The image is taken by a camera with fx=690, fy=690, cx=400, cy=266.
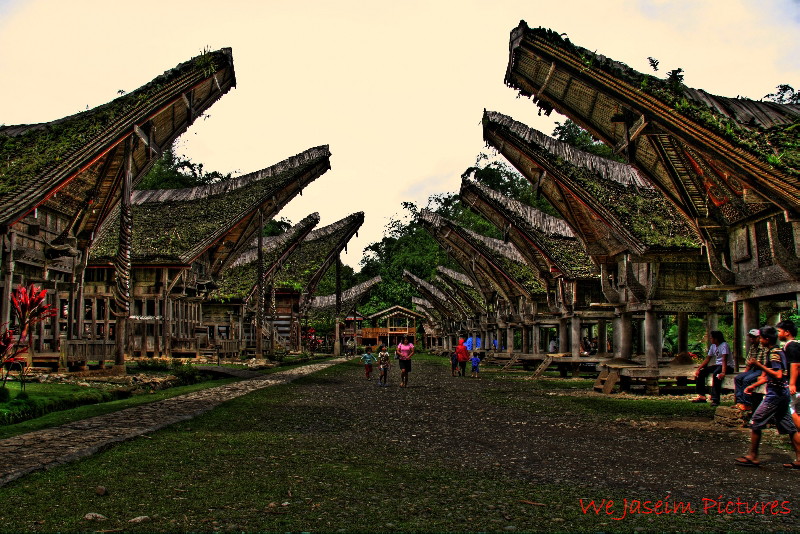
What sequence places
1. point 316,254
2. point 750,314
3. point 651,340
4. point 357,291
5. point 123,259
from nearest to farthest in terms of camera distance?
point 750,314 < point 123,259 < point 651,340 < point 316,254 < point 357,291

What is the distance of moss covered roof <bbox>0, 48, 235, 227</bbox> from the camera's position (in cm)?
1307

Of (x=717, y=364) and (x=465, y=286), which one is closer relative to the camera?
(x=717, y=364)

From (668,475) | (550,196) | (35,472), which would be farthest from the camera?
(550,196)

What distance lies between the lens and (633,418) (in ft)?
35.5

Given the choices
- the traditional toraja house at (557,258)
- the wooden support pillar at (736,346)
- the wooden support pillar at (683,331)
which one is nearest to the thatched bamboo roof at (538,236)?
the traditional toraja house at (557,258)

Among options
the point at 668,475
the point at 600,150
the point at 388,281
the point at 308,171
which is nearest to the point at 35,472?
the point at 668,475

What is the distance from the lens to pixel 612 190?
55.5ft

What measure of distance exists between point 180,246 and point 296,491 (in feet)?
69.7

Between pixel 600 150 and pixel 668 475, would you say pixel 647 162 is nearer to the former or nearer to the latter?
pixel 668 475

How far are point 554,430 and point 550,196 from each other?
12126mm

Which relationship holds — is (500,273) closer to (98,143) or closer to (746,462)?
(98,143)

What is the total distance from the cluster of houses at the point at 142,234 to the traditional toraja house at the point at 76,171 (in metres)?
0.03

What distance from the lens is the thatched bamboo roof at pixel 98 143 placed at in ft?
43.7

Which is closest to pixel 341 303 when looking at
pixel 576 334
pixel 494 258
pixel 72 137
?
pixel 494 258
